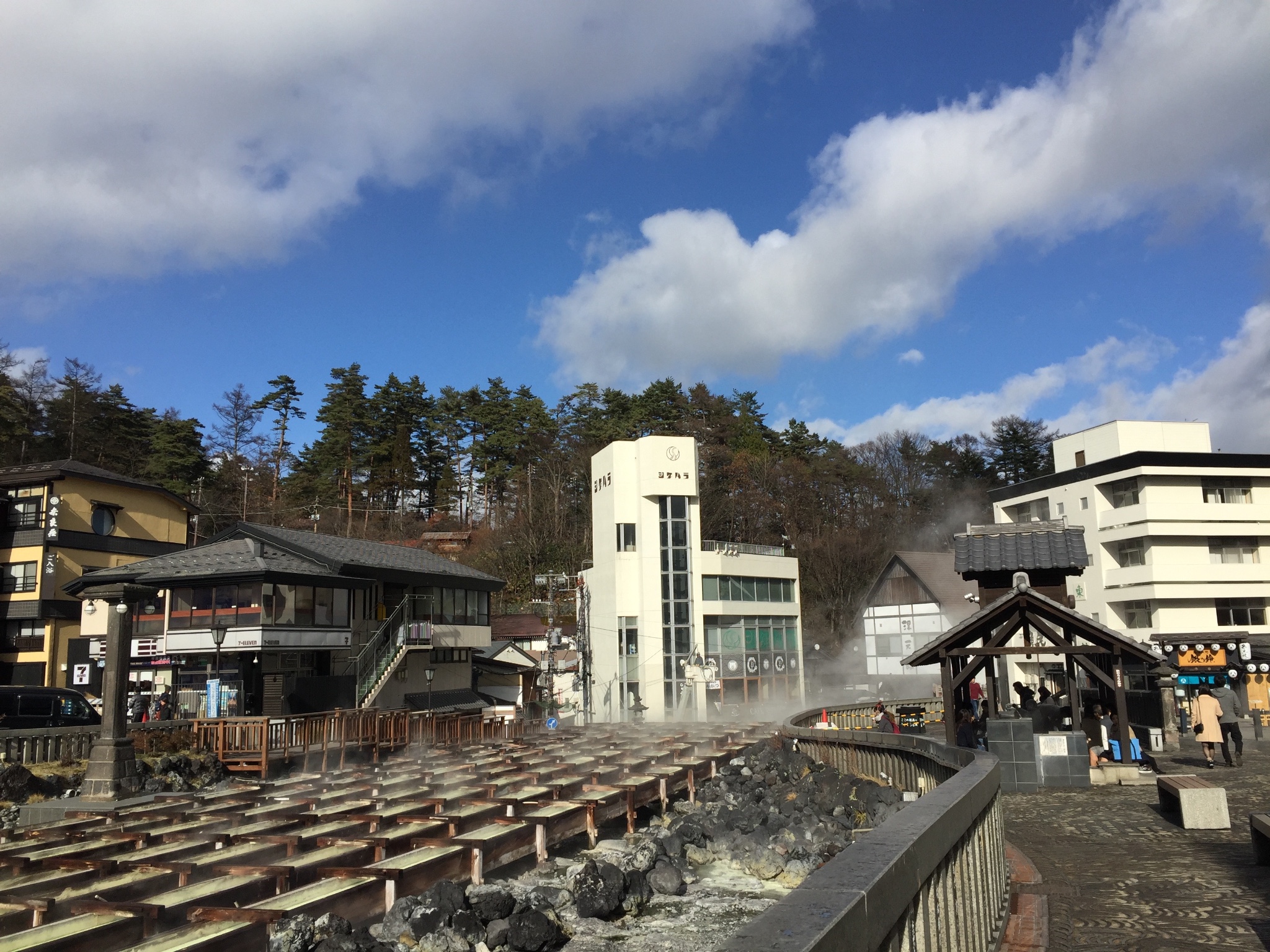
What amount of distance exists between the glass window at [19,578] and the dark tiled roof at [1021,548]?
3926 centimetres

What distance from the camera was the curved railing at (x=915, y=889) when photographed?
285cm

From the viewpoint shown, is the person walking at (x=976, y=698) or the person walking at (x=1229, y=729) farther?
the person walking at (x=976, y=698)

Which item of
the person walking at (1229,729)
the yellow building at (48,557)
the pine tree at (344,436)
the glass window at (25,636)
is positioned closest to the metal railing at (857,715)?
the person walking at (1229,729)

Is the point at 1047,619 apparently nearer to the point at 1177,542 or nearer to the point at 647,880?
the point at 647,880

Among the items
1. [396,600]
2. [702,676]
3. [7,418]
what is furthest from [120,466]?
[702,676]

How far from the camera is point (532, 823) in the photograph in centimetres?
1488

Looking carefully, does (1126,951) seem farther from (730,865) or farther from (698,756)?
(698,756)

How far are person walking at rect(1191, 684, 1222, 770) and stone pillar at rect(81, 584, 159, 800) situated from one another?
20.0 m

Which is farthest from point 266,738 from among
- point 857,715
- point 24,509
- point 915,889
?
point 24,509

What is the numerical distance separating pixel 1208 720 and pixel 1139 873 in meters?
12.1

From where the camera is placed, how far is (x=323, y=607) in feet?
114

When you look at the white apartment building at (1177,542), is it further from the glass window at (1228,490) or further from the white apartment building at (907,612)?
the white apartment building at (907,612)

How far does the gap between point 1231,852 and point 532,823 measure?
9.48m

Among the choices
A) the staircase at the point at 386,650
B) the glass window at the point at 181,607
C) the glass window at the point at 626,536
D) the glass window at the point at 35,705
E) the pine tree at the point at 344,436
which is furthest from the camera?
the pine tree at the point at 344,436
